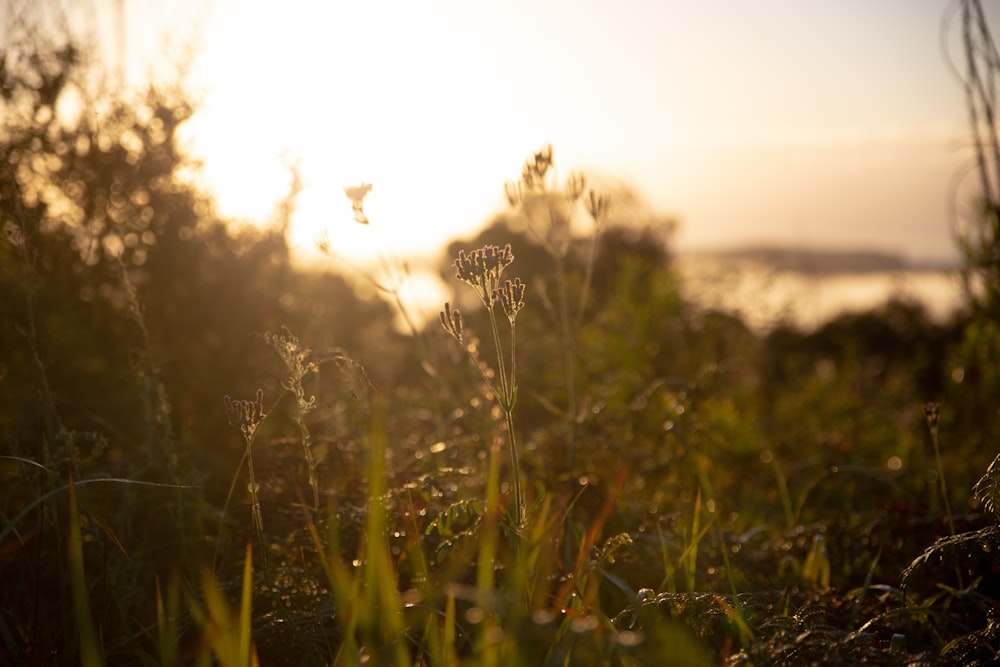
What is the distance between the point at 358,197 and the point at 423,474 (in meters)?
1.09

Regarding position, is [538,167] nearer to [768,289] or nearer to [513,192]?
[513,192]

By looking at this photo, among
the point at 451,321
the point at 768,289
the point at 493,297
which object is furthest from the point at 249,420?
the point at 768,289

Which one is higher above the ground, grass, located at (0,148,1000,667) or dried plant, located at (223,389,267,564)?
dried plant, located at (223,389,267,564)

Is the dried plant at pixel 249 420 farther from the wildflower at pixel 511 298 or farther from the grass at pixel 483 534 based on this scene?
the wildflower at pixel 511 298

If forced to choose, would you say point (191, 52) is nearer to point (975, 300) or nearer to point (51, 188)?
point (51, 188)

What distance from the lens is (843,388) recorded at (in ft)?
23.6

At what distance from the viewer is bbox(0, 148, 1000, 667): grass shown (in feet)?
7.03

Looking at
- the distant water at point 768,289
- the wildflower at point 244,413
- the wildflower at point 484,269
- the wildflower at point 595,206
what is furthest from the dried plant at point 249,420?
the distant water at point 768,289

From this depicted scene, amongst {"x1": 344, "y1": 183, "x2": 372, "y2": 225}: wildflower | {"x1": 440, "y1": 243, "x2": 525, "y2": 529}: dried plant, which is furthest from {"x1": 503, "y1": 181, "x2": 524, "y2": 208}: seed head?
{"x1": 440, "y1": 243, "x2": 525, "y2": 529}: dried plant

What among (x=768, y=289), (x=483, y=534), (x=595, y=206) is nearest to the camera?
(x=483, y=534)

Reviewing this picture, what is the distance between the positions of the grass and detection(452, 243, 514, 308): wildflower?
Result: 12 mm

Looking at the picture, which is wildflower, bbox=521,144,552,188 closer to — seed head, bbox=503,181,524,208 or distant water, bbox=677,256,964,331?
seed head, bbox=503,181,524,208

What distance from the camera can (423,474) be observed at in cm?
312

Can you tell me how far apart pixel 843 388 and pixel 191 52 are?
5.92 m
